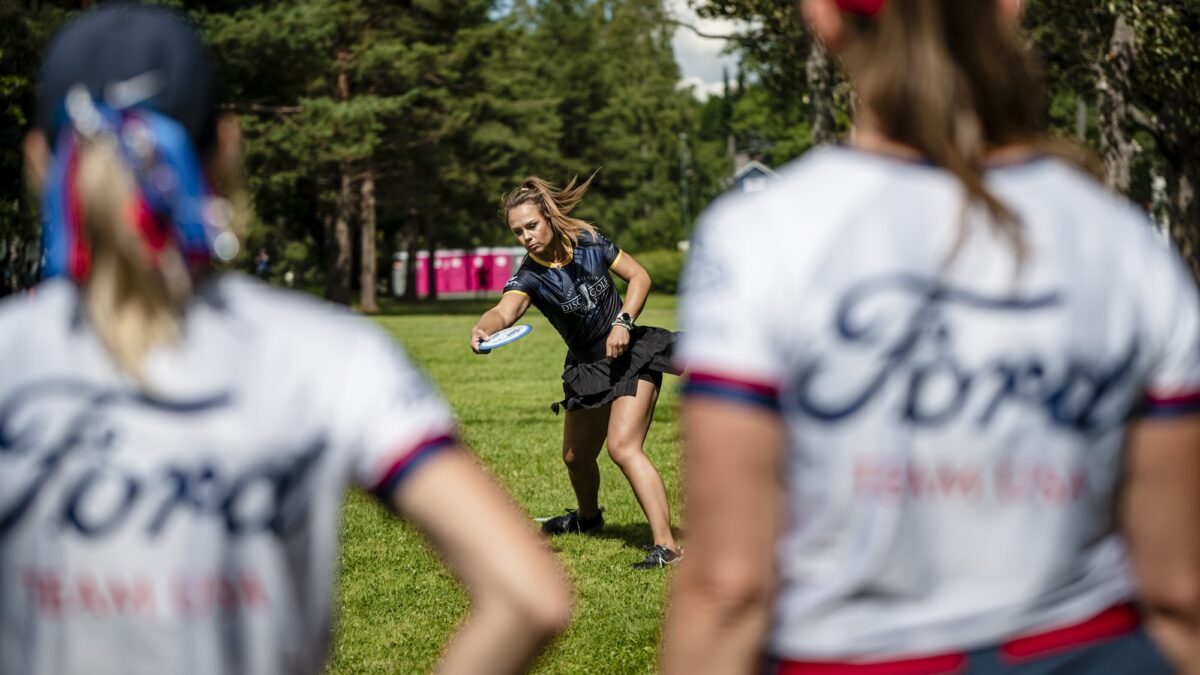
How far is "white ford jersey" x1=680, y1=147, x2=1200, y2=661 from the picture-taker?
2.10 meters

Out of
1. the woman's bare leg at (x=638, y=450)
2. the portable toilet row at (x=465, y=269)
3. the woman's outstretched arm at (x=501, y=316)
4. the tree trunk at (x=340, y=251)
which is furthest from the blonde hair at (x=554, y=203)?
the portable toilet row at (x=465, y=269)

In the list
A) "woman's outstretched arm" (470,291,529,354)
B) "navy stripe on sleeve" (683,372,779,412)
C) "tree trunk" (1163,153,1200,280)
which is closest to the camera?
"navy stripe on sleeve" (683,372,779,412)

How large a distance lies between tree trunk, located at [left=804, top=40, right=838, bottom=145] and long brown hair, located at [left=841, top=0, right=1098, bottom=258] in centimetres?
2744

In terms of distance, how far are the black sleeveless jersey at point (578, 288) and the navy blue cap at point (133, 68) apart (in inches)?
280

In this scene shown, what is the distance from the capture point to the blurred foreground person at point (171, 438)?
1.96 m

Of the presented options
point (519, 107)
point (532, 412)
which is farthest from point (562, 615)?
point (519, 107)

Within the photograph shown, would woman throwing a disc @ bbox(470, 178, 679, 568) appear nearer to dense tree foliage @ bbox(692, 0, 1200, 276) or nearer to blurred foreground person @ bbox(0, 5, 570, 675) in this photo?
blurred foreground person @ bbox(0, 5, 570, 675)

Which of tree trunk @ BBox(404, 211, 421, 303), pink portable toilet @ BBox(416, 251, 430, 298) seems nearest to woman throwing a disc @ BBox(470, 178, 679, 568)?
tree trunk @ BBox(404, 211, 421, 303)

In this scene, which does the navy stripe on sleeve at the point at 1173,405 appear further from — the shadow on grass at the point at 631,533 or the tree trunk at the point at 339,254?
the tree trunk at the point at 339,254

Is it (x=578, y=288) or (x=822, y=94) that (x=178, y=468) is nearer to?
(x=578, y=288)

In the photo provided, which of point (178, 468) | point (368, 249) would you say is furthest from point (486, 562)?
point (368, 249)

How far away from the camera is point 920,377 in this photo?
211 centimetres

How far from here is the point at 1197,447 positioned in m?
2.21

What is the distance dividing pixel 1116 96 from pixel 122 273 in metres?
29.4
